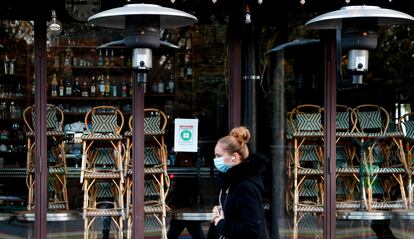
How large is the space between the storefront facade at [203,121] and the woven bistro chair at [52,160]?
0.01m

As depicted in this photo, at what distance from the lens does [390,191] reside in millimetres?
8508

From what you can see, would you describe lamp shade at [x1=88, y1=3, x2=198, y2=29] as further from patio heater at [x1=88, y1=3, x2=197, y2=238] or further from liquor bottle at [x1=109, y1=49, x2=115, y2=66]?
liquor bottle at [x1=109, y1=49, x2=115, y2=66]

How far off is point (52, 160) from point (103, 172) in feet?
1.76

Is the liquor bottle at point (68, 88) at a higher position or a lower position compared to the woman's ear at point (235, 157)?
higher

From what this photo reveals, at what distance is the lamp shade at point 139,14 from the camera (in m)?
6.46

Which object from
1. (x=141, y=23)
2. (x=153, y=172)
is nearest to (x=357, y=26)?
(x=141, y=23)

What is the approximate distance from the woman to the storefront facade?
2496mm

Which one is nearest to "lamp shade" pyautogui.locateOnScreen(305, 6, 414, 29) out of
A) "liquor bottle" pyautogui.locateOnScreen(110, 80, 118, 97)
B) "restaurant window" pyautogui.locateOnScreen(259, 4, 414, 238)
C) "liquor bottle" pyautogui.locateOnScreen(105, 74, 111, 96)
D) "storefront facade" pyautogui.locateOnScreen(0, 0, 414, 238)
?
"storefront facade" pyautogui.locateOnScreen(0, 0, 414, 238)

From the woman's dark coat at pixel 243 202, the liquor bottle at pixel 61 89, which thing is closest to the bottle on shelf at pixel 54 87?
the liquor bottle at pixel 61 89

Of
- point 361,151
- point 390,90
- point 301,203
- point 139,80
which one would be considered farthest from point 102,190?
point 390,90

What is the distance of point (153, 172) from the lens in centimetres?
793

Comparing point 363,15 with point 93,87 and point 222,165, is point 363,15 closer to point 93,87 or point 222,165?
point 222,165

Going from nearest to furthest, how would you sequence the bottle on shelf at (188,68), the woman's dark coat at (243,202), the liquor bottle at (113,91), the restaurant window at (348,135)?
the woman's dark coat at (243,202)
the restaurant window at (348,135)
the liquor bottle at (113,91)
the bottle on shelf at (188,68)

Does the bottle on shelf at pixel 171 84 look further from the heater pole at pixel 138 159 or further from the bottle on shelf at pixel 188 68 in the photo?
the heater pole at pixel 138 159
